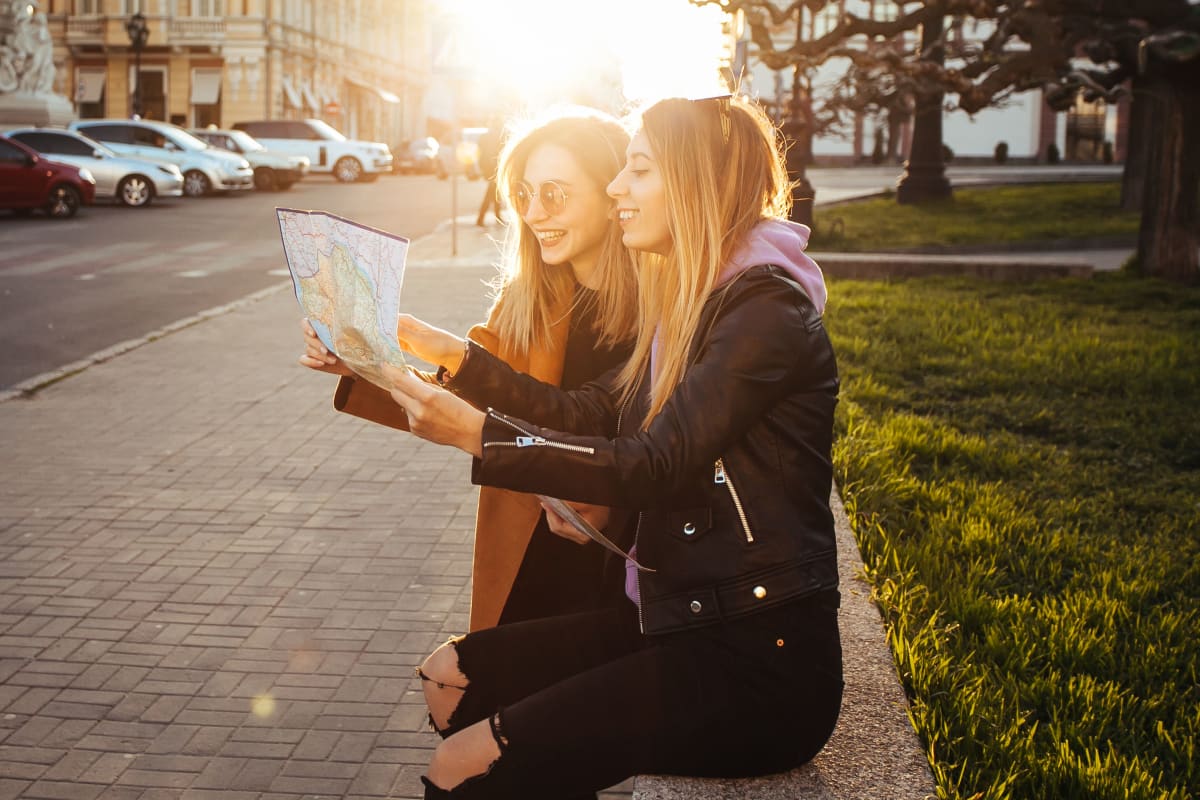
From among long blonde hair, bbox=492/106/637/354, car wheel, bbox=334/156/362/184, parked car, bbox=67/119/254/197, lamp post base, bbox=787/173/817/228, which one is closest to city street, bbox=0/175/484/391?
parked car, bbox=67/119/254/197

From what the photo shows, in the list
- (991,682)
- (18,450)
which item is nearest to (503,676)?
(991,682)

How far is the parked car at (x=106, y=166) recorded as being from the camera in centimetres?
2617

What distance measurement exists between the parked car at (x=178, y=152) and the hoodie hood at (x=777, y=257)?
29395 mm

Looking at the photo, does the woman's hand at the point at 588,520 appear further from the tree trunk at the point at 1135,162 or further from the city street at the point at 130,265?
the tree trunk at the point at 1135,162

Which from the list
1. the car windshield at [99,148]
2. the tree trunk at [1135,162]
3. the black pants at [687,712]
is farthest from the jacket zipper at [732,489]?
the car windshield at [99,148]

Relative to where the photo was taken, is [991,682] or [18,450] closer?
[991,682]

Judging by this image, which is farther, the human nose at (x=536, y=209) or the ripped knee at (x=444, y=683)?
the human nose at (x=536, y=209)

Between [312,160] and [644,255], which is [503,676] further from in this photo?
[312,160]

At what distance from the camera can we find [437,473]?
263 inches

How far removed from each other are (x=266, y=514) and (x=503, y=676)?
134 inches

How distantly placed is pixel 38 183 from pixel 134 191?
3.79m

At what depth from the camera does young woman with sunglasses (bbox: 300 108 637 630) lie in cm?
318

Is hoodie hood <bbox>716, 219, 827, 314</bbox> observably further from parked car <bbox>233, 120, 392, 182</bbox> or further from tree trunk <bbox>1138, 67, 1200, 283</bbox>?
parked car <bbox>233, 120, 392, 182</bbox>

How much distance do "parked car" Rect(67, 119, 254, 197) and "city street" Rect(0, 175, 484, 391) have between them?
0.59 meters
